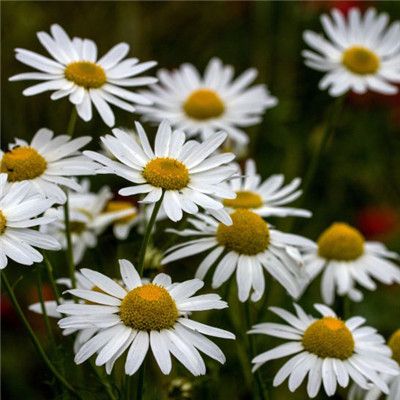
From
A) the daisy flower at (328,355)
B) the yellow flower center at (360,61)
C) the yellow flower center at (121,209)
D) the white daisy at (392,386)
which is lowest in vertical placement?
the white daisy at (392,386)

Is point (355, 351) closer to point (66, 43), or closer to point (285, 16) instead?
point (66, 43)

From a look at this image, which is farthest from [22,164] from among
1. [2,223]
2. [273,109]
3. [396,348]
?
[273,109]

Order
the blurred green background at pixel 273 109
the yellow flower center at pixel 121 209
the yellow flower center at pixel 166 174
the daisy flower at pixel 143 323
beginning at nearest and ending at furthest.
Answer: the daisy flower at pixel 143 323, the yellow flower center at pixel 166 174, the yellow flower center at pixel 121 209, the blurred green background at pixel 273 109

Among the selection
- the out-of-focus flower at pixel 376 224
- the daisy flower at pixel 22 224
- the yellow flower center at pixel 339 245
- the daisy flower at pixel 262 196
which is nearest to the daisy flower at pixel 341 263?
the yellow flower center at pixel 339 245

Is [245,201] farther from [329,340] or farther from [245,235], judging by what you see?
[329,340]

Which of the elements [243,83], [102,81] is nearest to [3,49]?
[243,83]

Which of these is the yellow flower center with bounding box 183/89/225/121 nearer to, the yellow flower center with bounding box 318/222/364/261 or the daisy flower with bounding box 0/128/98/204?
the yellow flower center with bounding box 318/222/364/261

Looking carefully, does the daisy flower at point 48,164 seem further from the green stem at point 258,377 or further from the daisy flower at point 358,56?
the daisy flower at point 358,56
